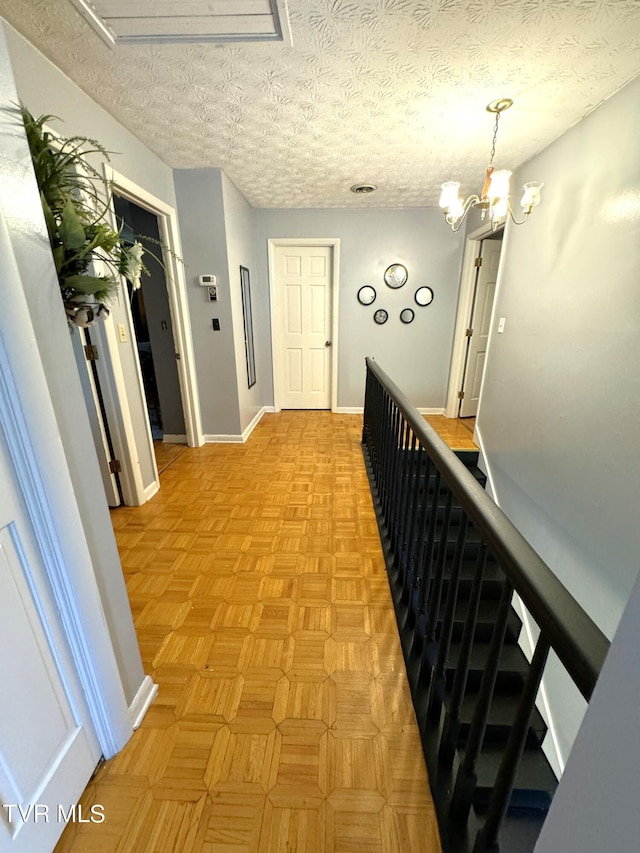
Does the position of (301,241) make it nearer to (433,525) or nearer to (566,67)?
(566,67)

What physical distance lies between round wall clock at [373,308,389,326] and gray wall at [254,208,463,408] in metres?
0.05

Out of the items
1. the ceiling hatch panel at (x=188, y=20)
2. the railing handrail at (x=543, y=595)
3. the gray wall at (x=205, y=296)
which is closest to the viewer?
the railing handrail at (x=543, y=595)

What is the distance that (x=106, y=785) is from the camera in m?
0.97

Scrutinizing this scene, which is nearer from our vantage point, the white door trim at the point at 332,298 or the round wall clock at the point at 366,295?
the white door trim at the point at 332,298

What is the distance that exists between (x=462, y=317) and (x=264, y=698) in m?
4.01

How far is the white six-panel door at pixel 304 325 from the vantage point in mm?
3992

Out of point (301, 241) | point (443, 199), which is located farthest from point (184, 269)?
point (443, 199)

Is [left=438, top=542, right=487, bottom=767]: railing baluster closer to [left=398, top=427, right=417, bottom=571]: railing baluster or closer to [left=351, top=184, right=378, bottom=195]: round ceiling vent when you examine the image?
[left=398, top=427, right=417, bottom=571]: railing baluster

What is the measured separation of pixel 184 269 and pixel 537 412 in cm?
305

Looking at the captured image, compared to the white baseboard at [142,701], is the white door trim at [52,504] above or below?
above

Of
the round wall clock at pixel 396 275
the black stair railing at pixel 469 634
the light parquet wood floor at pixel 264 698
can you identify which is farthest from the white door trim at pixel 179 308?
the round wall clock at pixel 396 275

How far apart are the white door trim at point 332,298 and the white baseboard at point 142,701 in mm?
3519

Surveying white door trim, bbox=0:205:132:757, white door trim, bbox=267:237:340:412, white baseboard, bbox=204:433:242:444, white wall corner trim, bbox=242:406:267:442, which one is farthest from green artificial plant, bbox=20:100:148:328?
white door trim, bbox=267:237:340:412

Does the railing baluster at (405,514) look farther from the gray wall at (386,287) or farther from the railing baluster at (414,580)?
the gray wall at (386,287)
